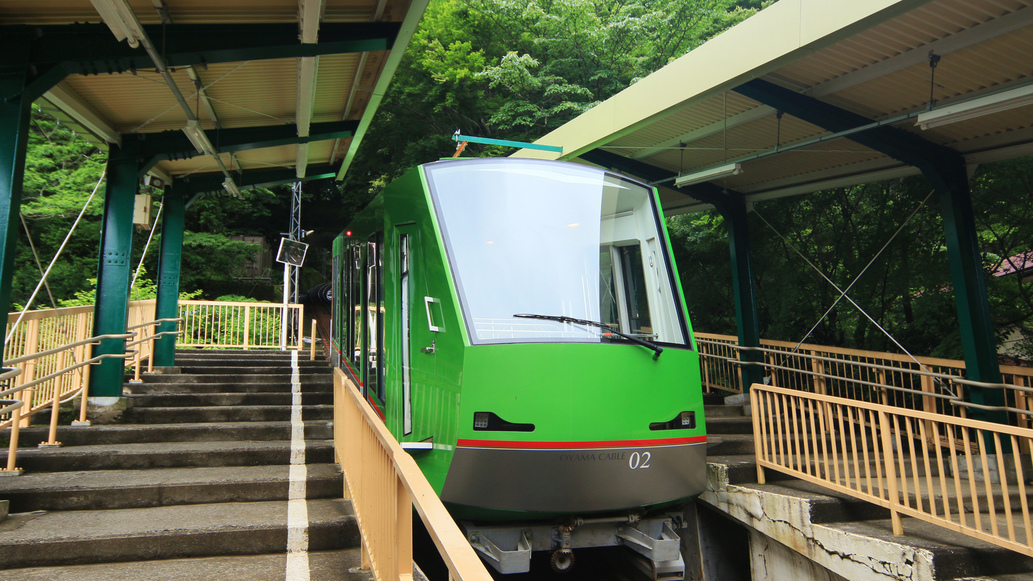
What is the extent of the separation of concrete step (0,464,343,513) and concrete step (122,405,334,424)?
5.31 feet

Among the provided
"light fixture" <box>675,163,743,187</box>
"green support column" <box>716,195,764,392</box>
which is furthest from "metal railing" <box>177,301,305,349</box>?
"light fixture" <box>675,163,743,187</box>

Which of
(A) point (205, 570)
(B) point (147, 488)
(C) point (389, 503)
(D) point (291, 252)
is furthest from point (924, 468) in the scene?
(D) point (291, 252)

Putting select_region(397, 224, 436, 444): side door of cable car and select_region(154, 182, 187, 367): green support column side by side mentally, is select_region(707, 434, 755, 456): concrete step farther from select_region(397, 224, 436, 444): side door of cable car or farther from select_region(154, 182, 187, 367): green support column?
select_region(154, 182, 187, 367): green support column

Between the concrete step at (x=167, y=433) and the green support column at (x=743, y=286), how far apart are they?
6559 mm

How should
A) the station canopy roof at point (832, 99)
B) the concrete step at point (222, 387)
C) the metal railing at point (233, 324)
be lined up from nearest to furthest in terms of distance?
the station canopy roof at point (832, 99)
the concrete step at point (222, 387)
the metal railing at point (233, 324)

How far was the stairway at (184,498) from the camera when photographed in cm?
445

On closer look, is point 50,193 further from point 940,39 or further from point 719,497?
point 940,39

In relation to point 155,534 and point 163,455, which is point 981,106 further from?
point 163,455

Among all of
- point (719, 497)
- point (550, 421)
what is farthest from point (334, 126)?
point (719, 497)

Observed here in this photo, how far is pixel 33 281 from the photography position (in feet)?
55.7

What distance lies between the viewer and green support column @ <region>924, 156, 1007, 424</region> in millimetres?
7164

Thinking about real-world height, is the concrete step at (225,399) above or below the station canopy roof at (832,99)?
below

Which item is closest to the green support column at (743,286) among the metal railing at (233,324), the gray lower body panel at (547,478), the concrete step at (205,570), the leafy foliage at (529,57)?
the gray lower body panel at (547,478)

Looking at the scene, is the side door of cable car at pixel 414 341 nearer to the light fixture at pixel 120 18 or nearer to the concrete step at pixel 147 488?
the concrete step at pixel 147 488
